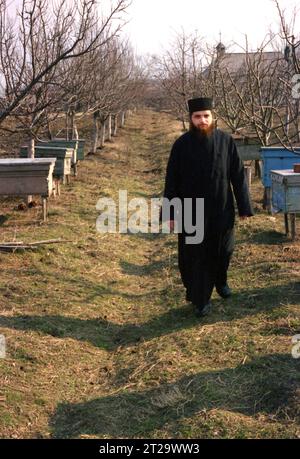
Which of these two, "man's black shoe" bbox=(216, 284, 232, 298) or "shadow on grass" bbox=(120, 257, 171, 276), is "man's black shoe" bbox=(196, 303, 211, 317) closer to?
"man's black shoe" bbox=(216, 284, 232, 298)

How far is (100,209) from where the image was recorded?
9.70 metres

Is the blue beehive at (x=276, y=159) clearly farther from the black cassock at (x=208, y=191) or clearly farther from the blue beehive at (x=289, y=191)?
the black cassock at (x=208, y=191)

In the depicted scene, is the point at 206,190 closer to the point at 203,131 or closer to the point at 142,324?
the point at 203,131

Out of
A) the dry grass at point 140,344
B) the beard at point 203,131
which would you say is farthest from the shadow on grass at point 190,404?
the beard at point 203,131

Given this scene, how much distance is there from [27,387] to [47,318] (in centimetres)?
119

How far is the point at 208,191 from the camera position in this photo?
466cm

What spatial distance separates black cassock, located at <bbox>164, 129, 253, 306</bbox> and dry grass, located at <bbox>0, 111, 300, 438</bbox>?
0.41 metres

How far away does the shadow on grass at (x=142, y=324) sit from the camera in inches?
180

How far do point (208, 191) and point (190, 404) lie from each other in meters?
1.88

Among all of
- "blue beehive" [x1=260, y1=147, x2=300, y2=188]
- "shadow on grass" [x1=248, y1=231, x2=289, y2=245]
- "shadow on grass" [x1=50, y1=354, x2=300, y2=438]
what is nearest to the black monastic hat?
"shadow on grass" [x1=50, y1=354, x2=300, y2=438]

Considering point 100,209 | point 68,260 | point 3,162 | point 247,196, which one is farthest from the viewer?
point 100,209

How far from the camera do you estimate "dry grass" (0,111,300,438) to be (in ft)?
10.6
